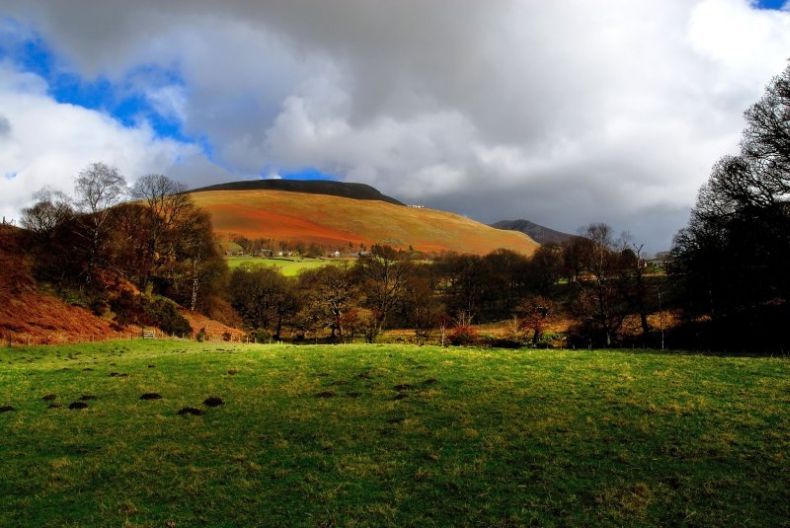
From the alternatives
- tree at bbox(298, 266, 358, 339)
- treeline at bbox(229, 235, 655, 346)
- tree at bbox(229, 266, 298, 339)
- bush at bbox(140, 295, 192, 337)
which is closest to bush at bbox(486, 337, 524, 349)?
treeline at bbox(229, 235, 655, 346)

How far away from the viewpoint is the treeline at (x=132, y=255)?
178 ft

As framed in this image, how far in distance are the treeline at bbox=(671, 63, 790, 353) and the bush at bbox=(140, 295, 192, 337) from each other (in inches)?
2156

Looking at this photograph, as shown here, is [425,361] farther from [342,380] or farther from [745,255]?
[745,255]

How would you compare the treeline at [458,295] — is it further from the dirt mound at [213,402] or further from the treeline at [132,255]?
the dirt mound at [213,402]

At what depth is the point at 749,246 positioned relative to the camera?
120ft

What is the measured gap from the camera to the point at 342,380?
757 inches

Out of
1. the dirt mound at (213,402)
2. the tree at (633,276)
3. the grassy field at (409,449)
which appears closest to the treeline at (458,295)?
the tree at (633,276)

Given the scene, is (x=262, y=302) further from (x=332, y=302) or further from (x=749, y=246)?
(x=749, y=246)

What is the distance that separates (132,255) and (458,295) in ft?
212

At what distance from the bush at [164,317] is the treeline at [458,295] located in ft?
34.0

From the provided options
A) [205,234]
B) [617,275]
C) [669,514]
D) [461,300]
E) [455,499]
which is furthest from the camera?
[461,300]

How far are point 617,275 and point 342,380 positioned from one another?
6043 centimetres

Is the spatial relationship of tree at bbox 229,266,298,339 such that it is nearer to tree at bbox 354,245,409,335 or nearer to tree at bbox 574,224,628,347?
tree at bbox 354,245,409,335

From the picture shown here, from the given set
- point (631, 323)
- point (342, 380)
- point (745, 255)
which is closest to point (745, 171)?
point (745, 255)
